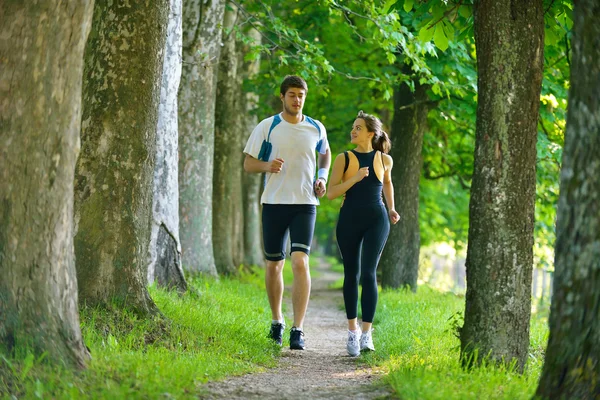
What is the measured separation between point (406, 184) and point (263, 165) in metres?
8.22

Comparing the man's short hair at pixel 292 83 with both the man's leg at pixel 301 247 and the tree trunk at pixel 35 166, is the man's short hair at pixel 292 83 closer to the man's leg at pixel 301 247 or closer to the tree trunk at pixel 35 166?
the man's leg at pixel 301 247

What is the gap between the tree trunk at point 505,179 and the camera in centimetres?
618

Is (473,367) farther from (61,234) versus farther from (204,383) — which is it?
(61,234)

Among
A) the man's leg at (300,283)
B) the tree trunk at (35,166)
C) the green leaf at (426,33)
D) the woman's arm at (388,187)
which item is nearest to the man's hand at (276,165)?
Answer: the man's leg at (300,283)

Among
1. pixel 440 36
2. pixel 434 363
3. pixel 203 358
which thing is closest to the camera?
pixel 434 363

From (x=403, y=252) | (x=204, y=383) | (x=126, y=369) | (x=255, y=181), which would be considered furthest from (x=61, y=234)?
(x=255, y=181)

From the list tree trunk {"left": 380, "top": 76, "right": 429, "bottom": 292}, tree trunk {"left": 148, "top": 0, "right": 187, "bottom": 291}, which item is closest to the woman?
tree trunk {"left": 148, "top": 0, "right": 187, "bottom": 291}

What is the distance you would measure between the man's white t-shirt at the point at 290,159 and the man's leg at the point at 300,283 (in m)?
0.53

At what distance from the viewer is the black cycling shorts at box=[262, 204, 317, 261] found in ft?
26.4

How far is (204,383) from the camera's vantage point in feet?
19.3

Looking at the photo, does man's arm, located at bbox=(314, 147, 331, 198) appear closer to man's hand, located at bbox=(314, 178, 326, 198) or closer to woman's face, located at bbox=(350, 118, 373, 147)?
man's hand, located at bbox=(314, 178, 326, 198)

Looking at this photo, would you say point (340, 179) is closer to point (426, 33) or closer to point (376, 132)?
point (376, 132)

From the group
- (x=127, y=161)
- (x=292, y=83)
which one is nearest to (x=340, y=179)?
(x=292, y=83)

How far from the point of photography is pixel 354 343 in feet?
26.5
